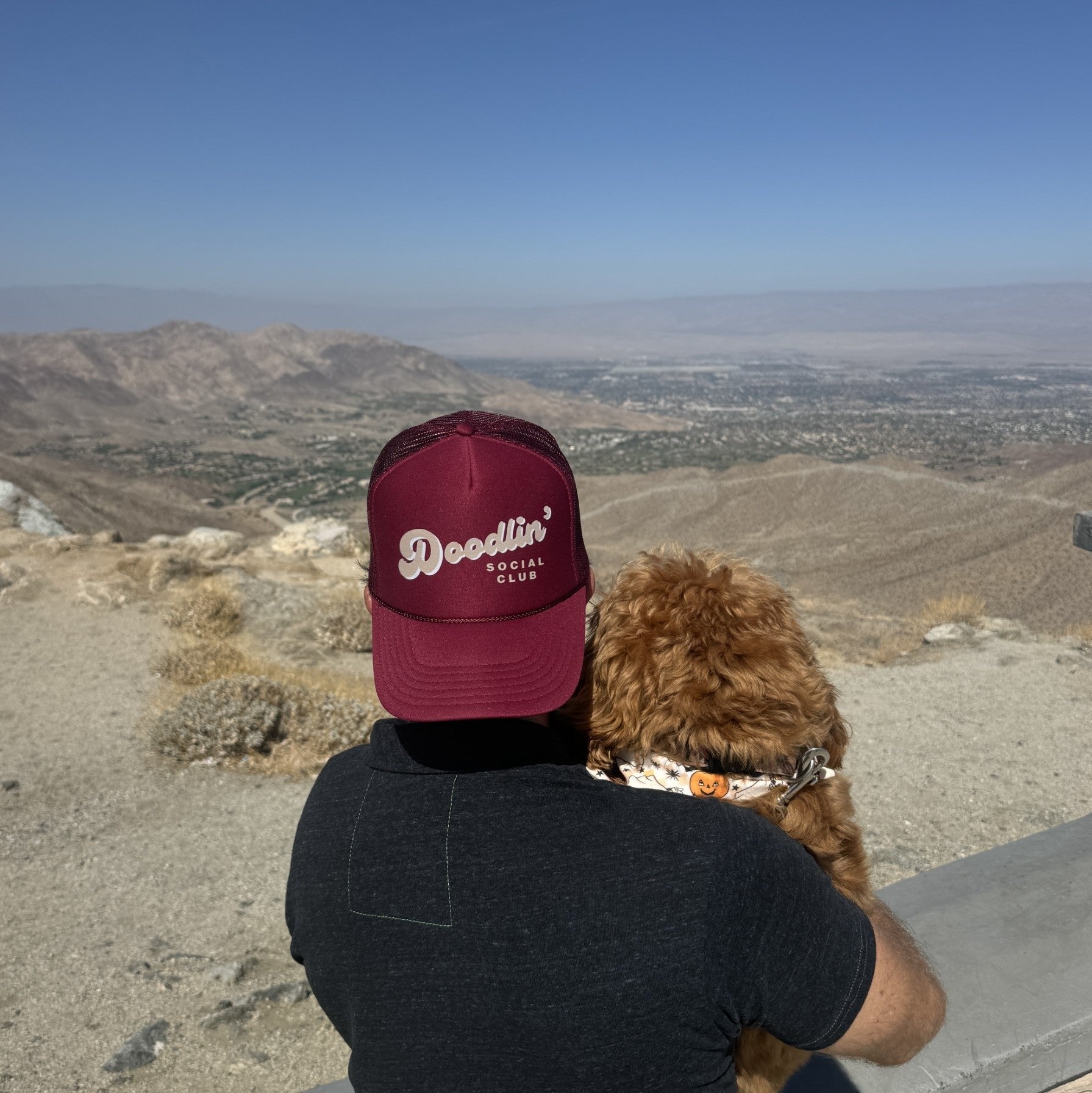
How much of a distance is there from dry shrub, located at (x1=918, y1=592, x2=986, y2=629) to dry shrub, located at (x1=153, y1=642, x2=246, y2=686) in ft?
25.3

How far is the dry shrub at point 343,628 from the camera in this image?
10.1 metres

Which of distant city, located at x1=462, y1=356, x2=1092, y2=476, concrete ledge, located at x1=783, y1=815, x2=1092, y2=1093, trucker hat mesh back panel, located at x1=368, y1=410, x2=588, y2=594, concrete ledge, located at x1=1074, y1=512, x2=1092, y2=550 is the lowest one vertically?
distant city, located at x1=462, y1=356, x2=1092, y2=476

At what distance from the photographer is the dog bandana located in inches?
57.9

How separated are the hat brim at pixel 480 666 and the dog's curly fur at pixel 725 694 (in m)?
0.14

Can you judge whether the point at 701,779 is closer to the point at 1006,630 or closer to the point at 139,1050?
the point at 139,1050

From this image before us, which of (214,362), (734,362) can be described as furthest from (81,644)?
(734,362)

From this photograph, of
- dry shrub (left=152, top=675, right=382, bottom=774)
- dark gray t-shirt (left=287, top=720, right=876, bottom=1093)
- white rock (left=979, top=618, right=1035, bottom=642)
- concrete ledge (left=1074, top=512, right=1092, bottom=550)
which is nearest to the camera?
dark gray t-shirt (left=287, top=720, right=876, bottom=1093)

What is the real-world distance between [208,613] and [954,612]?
855 cm

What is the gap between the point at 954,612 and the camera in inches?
430

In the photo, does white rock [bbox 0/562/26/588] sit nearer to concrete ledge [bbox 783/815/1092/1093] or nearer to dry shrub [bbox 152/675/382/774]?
dry shrub [bbox 152/675/382/774]

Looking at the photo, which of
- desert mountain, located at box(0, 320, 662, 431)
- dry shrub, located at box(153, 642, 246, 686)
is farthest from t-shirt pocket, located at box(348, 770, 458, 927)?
desert mountain, located at box(0, 320, 662, 431)

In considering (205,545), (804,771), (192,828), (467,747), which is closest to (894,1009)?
(804,771)

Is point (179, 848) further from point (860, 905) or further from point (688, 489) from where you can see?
point (688, 489)

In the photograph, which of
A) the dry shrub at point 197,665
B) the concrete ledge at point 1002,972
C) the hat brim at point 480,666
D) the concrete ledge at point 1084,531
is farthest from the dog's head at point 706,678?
the dry shrub at point 197,665
